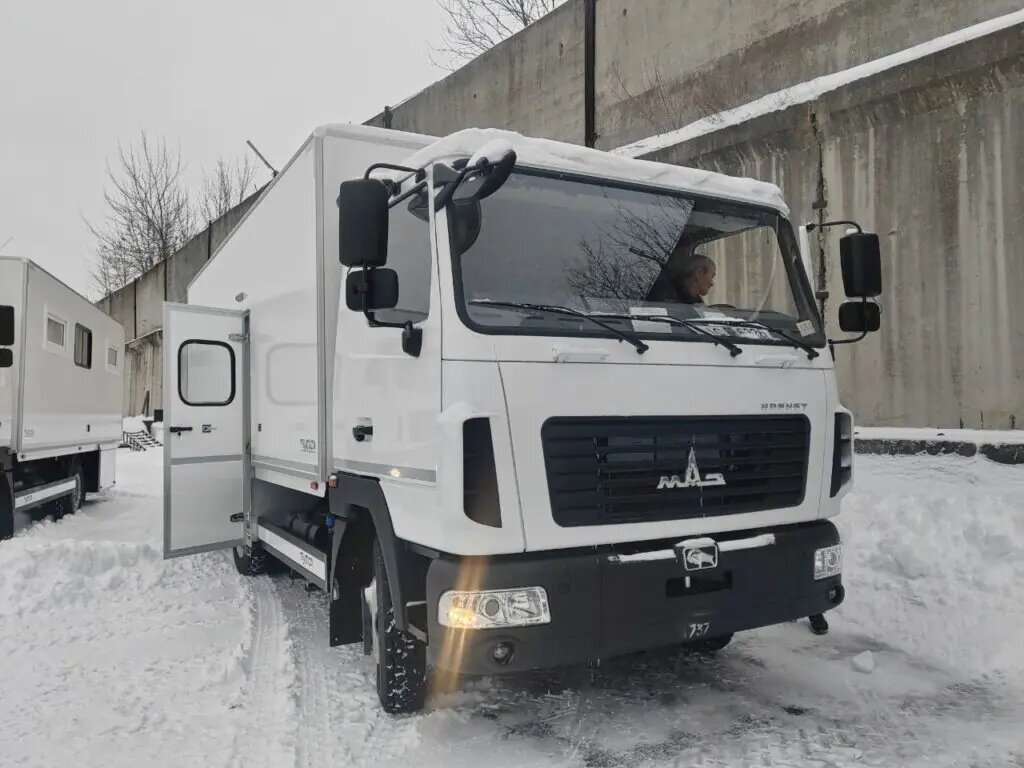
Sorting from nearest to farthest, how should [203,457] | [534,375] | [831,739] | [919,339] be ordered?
[534,375], [831,739], [203,457], [919,339]

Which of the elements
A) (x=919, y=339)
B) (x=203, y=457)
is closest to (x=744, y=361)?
(x=919, y=339)

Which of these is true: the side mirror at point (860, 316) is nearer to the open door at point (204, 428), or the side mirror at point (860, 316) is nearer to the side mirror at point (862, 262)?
the side mirror at point (862, 262)

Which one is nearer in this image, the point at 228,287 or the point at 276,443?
the point at 276,443

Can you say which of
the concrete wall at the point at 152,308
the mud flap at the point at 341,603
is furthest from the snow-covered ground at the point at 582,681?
the concrete wall at the point at 152,308

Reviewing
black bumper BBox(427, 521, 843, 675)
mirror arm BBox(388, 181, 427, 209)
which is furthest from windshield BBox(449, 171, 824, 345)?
black bumper BBox(427, 521, 843, 675)

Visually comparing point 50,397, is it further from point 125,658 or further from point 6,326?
point 125,658

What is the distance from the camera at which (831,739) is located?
3.63 m

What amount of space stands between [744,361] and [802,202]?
5.06 metres

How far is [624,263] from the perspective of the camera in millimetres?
3928

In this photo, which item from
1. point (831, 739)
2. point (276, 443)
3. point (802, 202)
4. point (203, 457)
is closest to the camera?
point (831, 739)

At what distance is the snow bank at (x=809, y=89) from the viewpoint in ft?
22.7

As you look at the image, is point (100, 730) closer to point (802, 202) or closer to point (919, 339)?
point (919, 339)

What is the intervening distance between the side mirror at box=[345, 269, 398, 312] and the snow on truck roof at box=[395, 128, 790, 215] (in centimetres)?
62

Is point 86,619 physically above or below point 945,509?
below
